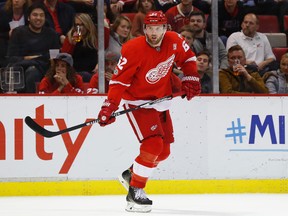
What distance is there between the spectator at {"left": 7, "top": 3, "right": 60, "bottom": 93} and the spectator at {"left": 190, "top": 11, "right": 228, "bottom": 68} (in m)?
1.13

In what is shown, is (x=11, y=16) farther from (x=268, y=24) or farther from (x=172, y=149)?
(x=268, y=24)

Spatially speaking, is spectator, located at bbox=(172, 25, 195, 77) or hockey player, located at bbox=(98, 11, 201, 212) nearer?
hockey player, located at bbox=(98, 11, 201, 212)

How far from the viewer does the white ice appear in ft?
15.7

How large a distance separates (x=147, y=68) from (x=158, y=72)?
0.08 m

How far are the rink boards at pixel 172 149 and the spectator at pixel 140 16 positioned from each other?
0.73 m

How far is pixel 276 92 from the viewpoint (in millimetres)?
6355

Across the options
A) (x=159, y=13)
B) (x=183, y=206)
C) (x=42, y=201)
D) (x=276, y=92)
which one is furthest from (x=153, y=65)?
(x=276, y=92)

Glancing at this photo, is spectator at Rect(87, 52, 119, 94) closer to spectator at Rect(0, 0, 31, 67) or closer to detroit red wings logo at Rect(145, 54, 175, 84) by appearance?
spectator at Rect(0, 0, 31, 67)

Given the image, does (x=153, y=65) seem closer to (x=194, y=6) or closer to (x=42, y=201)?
(x=42, y=201)

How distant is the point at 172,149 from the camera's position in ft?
20.0

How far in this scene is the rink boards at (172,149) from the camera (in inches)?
235

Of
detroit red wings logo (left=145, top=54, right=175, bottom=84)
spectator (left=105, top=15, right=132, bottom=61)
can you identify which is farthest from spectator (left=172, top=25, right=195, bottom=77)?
detroit red wings logo (left=145, top=54, right=175, bottom=84)

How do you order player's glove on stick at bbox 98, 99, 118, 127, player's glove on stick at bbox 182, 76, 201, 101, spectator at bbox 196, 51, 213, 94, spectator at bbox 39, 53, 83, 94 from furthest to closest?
spectator at bbox 196, 51, 213, 94
spectator at bbox 39, 53, 83, 94
player's glove on stick at bbox 182, 76, 201, 101
player's glove on stick at bbox 98, 99, 118, 127

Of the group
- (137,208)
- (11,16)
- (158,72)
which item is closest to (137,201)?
(137,208)
